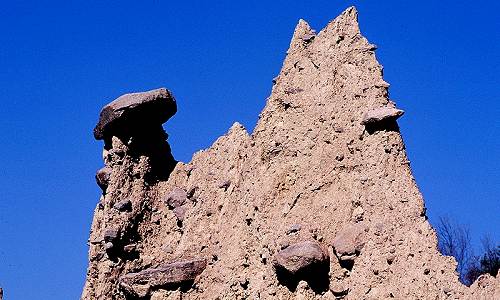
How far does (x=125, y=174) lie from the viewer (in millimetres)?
12469

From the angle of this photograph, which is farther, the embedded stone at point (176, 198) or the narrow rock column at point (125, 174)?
the embedded stone at point (176, 198)

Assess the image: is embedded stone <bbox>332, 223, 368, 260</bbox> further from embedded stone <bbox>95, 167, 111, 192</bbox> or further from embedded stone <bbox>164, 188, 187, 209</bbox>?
embedded stone <bbox>95, 167, 111, 192</bbox>

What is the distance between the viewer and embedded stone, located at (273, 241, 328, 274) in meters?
9.05

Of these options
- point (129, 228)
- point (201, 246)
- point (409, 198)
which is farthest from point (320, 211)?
point (129, 228)

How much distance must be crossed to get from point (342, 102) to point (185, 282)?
9.54 feet

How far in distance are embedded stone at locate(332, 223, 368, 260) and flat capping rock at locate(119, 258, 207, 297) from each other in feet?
7.72

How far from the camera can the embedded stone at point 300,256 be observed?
356 inches

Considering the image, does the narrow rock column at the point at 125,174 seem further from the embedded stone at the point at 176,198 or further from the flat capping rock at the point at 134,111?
the embedded stone at the point at 176,198

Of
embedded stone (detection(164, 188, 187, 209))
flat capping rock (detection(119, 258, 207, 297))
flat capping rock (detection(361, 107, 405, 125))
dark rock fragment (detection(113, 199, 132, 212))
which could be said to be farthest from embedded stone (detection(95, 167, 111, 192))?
flat capping rock (detection(361, 107, 405, 125))

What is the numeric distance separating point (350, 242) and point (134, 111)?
4552 millimetres

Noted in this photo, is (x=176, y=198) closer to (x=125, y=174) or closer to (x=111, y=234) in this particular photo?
(x=125, y=174)

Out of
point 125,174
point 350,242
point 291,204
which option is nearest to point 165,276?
point 125,174

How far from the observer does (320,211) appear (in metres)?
9.63

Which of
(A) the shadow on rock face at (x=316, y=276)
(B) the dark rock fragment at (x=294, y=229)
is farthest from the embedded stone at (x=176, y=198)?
(A) the shadow on rock face at (x=316, y=276)
